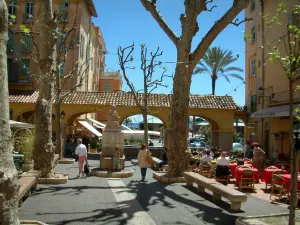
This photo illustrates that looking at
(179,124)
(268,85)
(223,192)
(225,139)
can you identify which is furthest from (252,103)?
(223,192)

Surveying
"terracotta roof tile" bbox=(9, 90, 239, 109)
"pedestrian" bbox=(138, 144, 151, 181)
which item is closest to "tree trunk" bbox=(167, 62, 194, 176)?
"pedestrian" bbox=(138, 144, 151, 181)

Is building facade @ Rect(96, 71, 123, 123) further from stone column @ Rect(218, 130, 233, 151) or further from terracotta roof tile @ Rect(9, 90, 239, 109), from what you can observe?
stone column @ Rect(218, 130, 233, 151)

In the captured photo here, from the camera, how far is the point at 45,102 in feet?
42.8

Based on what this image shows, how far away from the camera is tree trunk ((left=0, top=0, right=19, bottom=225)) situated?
424 centimetres

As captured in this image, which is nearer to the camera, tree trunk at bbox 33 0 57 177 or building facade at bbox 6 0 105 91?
tree trunk at bbox 33 0 57 177

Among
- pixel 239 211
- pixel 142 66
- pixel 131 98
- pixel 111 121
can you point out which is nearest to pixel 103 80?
pixel 131 98

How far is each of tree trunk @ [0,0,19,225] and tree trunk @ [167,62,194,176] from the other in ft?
34.2

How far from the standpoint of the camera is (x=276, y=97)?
931 inches

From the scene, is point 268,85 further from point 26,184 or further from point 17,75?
point 17,75

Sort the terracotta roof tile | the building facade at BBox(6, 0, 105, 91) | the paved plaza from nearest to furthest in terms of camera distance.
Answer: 1. the paved plaza
2. the terracotta roof tile
3. the building facade at BBox(6, 0, 105, 91)

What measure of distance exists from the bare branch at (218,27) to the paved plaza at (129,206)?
5.06 m

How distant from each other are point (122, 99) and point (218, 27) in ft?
60.1

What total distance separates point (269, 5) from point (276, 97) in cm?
645

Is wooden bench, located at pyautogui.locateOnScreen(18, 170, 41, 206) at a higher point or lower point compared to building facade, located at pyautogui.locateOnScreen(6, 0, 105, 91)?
lower
